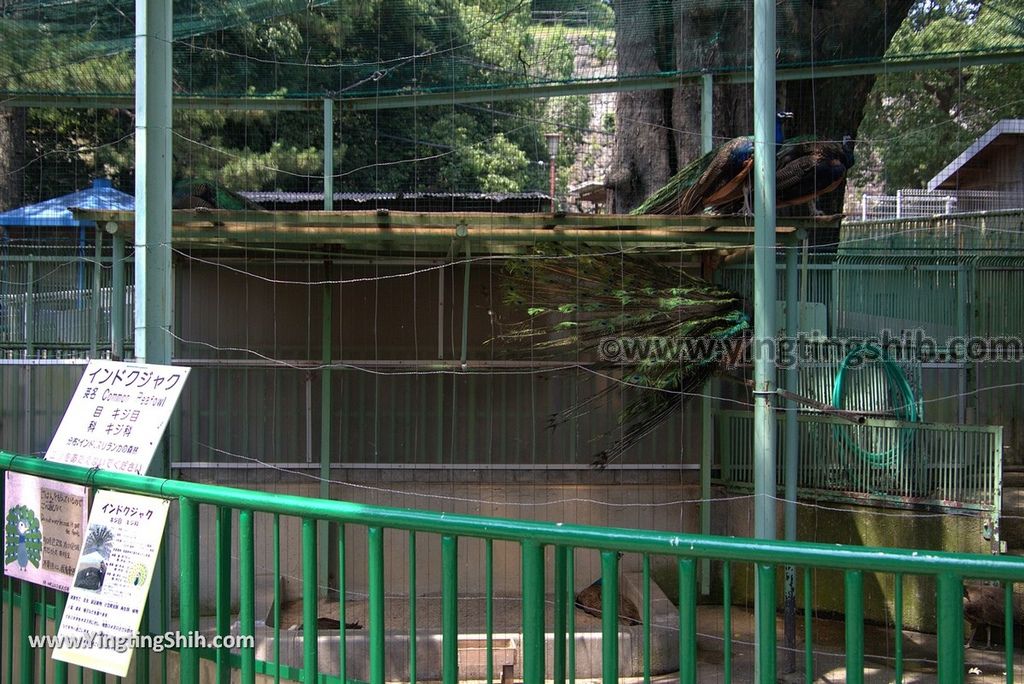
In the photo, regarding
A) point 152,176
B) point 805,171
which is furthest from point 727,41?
point 152,176

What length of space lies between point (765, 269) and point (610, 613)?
3.15m

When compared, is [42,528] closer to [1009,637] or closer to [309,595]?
[309,595]

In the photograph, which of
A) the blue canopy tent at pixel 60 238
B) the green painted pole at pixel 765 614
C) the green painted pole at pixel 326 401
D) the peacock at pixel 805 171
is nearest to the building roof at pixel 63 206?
the blue canopy tent at pixel 60 238

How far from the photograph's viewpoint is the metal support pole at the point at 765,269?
216 inches

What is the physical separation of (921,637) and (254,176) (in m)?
11.6

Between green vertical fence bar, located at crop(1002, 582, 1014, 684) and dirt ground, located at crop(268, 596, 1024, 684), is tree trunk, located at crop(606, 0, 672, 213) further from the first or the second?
green vertical fence bar, located at crop(1002, 582, 1014, 684)

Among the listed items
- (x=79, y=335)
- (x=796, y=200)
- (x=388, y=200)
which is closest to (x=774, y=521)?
(x=796, y=200)

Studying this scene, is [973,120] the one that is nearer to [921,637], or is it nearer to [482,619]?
[921,637]

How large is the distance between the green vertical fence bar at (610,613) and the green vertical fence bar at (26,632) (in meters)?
2.35

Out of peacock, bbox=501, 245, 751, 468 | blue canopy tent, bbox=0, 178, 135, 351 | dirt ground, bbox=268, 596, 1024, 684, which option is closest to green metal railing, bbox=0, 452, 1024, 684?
dirt ground, bbox=268, 596, 1024, 684

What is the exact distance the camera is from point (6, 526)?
395cm

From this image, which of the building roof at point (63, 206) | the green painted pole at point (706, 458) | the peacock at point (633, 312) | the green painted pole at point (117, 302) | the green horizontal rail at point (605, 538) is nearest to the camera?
the green horizontal rail at point (605, 538)

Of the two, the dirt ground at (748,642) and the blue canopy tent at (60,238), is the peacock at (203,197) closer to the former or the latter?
the blue canopy tent at (60,238)

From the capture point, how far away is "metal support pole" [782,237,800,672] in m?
6.32
